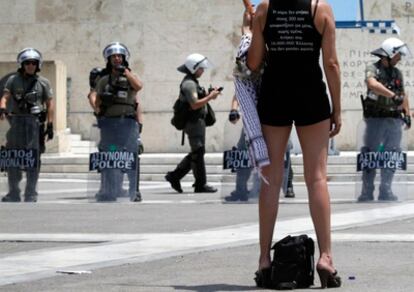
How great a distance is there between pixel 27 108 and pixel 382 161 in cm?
443

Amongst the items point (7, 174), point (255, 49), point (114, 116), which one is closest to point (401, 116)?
point (114, 116)

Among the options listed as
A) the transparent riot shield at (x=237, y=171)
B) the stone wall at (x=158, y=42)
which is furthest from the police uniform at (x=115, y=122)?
the stone wall at (x=158, y=42)

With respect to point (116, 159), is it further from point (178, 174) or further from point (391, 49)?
point (391, 49)

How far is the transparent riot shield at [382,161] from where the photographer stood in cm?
1620

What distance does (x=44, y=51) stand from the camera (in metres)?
28.4

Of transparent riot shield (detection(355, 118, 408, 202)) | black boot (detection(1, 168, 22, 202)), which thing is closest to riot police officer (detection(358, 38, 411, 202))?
transparent riot shield (detection(355, 118, 408, 202))

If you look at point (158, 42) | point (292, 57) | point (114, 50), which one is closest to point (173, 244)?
point (292, 57)

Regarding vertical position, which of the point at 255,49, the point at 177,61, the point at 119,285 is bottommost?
the point at 119,285

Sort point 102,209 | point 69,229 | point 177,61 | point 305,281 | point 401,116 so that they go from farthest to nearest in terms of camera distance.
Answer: point 177,61 → point 401,116 → point 102,209 → point 69,229 → point 305,281

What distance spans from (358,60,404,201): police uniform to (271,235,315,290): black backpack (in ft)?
27.1

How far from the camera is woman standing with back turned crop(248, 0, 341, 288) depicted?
313 inches

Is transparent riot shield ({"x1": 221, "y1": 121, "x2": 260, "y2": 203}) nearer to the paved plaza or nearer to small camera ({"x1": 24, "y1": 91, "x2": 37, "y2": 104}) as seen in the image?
the paved plaza

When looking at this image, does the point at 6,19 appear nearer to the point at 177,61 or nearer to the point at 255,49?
the point at 177,61

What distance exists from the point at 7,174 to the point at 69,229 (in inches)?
199
